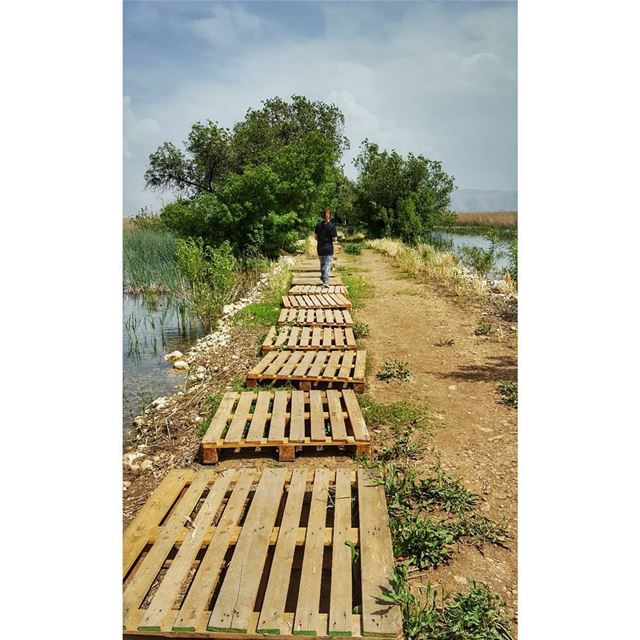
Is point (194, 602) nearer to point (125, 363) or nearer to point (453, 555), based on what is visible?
point (453, 555)

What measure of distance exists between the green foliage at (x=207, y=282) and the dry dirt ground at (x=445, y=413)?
188 cm

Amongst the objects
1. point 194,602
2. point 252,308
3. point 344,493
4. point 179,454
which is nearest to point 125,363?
point 252,308

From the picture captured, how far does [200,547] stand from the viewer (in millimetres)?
2592

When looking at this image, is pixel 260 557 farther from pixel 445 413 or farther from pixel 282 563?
pixel 445 413

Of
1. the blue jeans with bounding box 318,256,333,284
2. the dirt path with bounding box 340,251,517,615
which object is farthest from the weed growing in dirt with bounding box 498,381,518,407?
the blue jeans with bounding box 318,256,333,284

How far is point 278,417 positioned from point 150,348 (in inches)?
174

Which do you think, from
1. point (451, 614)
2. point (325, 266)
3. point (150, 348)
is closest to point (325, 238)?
point (325, 266)

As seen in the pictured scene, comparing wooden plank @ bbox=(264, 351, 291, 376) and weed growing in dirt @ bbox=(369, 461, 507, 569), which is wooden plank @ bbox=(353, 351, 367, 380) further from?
weed growing in dirt @ bbox=(369, 461, 507, 569)

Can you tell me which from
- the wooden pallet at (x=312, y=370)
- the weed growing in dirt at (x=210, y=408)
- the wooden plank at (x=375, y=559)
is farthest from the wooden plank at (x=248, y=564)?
the wooden pallet at (x=312, y=370)

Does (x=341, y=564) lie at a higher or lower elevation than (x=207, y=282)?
lower

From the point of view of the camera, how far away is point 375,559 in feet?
8.01

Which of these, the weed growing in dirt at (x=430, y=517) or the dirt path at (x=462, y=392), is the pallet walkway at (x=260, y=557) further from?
the dirt path at (x=462, y=392)
